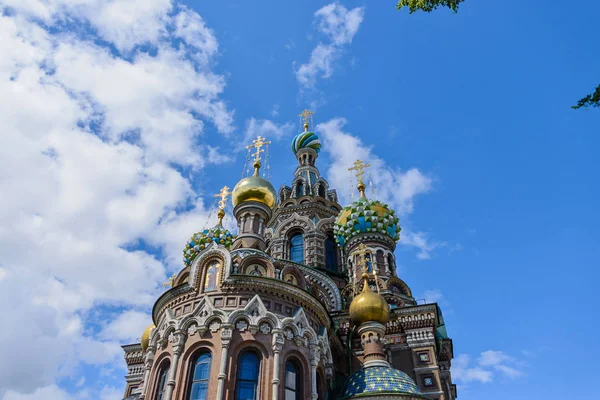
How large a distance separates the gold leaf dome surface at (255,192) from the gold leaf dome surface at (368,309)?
4.78 metres

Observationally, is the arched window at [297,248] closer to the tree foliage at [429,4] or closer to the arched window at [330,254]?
the arched window at [330,254]

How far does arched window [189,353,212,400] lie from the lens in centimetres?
1018

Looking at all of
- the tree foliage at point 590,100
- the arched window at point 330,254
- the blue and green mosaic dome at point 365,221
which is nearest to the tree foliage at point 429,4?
the tree foliage at point 590,100

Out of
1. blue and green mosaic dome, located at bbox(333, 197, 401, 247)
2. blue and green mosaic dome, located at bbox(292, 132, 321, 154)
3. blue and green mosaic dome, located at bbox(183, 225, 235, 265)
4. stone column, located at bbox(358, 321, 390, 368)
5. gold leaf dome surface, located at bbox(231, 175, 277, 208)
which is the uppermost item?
blue and green mosaic dome, located at bbox(292, 132, 321, 154)

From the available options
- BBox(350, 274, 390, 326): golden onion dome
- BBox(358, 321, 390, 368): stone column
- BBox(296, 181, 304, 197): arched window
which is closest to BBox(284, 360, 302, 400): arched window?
BBox(358, 321, 390, 368): stone column

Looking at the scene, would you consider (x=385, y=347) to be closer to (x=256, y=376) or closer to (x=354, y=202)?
(x=256, y=376)

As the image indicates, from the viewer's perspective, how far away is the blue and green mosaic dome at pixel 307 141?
25.9 metres

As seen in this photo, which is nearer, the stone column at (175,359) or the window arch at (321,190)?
the stone column at (175,359)

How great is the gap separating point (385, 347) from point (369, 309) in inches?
73.9

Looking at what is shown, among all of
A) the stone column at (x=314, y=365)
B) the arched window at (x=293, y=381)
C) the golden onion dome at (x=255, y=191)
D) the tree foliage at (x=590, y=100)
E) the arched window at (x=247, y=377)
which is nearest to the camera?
the tree foliage at (x=590, y=100)

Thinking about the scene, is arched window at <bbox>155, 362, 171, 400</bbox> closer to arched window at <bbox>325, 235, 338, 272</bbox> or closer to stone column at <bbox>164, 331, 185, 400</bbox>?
stone column at <bbox>164, 331, 185, 400</bbox>

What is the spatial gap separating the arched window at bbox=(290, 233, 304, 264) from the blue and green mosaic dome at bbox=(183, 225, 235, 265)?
8.49 feet

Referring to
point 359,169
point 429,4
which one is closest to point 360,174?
point 359,169

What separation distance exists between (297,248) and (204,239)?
4.18 metres
